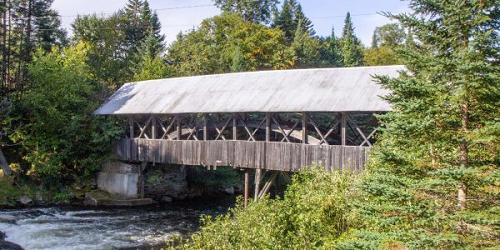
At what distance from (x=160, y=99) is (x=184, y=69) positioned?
17079mm

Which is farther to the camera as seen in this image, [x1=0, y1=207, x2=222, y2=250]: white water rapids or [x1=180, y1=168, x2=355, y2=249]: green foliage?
[x1=0, y1=207, x2=222, y2=250]: white water rapids

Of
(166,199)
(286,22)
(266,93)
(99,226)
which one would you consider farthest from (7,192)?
(286,22)

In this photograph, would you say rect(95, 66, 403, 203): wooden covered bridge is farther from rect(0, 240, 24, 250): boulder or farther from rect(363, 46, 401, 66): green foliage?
rect(363, 46, 401, 66): green foliage

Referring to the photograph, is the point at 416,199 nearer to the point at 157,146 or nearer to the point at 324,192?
the point at 324,192

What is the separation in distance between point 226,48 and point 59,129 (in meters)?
20.2

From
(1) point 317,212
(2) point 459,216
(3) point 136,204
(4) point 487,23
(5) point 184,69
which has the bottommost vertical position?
(3) point 136,204

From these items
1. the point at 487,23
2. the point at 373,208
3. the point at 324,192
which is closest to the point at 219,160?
the point at 324,192

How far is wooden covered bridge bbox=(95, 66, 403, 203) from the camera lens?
17.0m

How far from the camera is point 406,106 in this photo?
6.60 meters

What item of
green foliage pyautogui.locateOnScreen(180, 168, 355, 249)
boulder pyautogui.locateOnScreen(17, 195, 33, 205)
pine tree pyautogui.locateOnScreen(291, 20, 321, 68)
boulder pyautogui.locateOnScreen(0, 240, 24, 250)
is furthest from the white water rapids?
pine tree pyautogui.locateOnScreen(291, 20, 321, 68)

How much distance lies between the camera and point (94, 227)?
18953 millimetres

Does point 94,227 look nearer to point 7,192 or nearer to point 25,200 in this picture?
point 25,200

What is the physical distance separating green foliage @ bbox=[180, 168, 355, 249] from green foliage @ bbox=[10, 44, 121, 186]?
15697mm

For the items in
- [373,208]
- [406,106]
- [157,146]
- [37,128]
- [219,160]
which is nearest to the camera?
[406,106]
